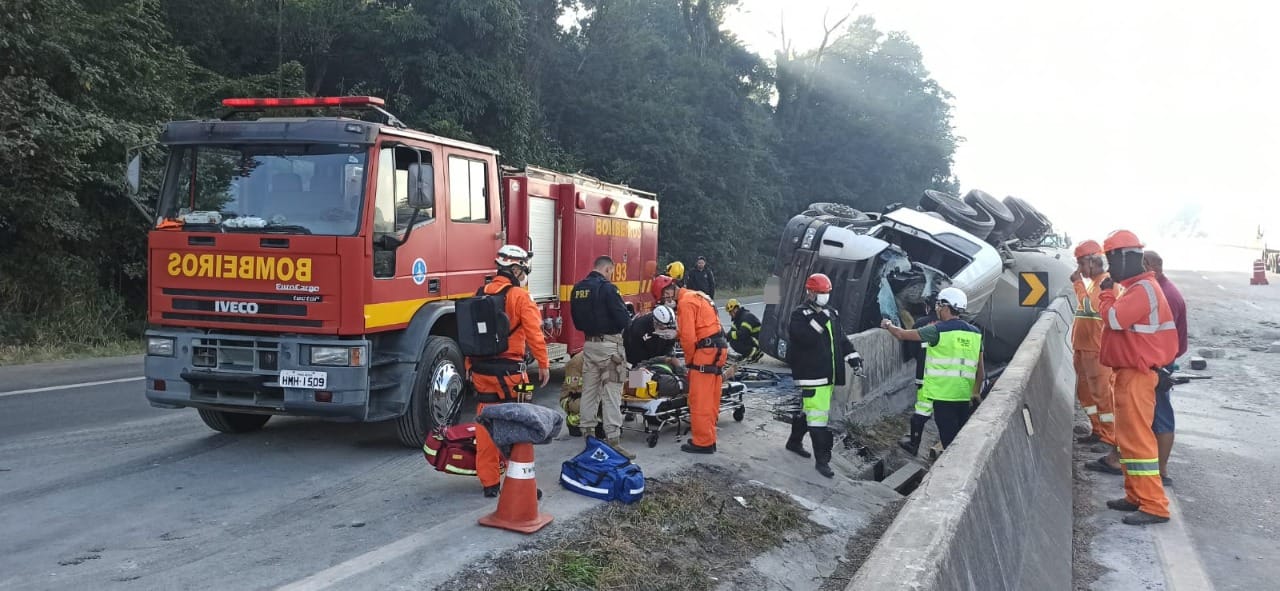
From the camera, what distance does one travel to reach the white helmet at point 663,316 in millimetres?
7488

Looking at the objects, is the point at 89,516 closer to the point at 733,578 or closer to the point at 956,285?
the point at 733,578

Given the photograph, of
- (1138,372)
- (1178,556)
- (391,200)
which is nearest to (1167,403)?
(1138,372)

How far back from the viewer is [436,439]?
611 cm

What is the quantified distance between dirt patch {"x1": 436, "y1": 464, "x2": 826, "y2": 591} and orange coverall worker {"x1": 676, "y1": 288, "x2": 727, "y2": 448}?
Result: 48 centimetres

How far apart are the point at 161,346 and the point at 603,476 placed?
3.53m

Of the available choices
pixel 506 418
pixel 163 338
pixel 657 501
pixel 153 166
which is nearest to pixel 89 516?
pixel 163 338

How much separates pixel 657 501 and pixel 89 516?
3.48 m

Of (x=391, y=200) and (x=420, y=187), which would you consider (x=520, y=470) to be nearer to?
(x=391, y=200)

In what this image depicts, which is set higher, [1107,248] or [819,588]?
[1107,248]

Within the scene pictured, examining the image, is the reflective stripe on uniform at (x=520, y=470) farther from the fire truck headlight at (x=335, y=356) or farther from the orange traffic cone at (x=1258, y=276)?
the orange traffic cone at (x=1258, y=276)

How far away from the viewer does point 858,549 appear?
20.2ft

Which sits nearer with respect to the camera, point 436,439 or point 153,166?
point 436,439

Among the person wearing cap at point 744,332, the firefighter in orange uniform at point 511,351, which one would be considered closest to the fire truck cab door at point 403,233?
the firefighter in orange uniform at point 511,351

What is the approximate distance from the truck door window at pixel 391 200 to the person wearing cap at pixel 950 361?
4.13 metres
